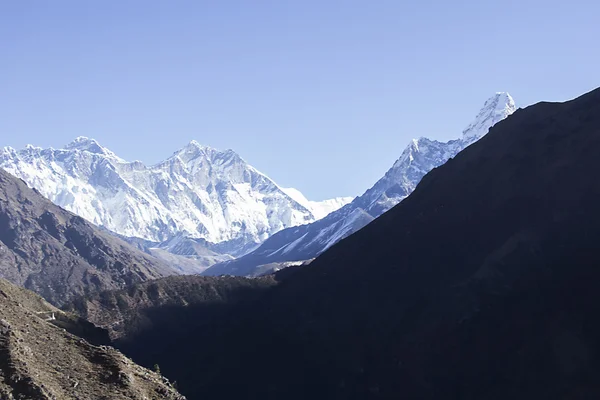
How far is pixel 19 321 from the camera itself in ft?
322

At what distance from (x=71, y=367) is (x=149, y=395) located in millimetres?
10301

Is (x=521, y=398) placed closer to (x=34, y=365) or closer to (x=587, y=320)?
(x=587, y=320)

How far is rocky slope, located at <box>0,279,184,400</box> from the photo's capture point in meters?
75.7

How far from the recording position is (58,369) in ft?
278

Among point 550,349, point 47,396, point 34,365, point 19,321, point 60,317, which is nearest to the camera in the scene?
point 47,396

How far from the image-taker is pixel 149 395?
84.6 metres

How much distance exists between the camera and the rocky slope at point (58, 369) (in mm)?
75688

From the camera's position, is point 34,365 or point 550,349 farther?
point 550,349

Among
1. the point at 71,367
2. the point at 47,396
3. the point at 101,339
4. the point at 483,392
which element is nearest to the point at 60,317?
the point at 101,339

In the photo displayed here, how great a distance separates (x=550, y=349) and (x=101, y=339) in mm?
120511

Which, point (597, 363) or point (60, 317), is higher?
point (60, 317)

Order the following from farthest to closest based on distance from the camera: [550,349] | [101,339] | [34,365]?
[550,349] → [101,339] → [34,365]

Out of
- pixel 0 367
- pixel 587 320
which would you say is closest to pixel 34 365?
pixel 0 367

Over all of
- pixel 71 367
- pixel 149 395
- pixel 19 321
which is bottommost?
pixel 149 395
